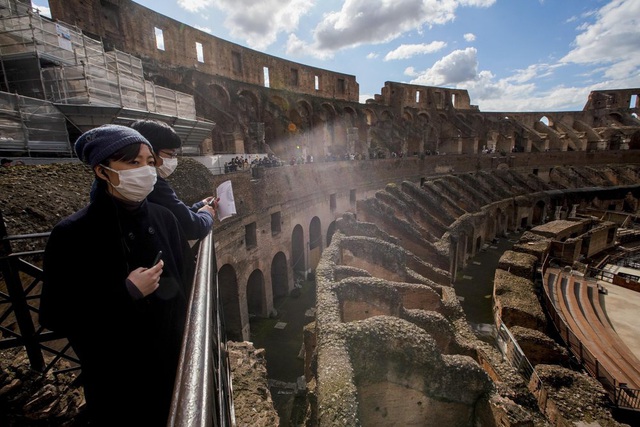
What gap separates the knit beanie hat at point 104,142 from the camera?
5.37 feet

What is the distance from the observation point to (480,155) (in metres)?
30.3

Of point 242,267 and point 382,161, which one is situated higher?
point 382,161

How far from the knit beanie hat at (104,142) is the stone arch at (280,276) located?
1268 cm

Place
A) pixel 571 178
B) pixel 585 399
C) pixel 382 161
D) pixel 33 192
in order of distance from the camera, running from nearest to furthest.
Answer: pixel 33 192
pixel 585 399
pixel 382 161
pixel 571 178

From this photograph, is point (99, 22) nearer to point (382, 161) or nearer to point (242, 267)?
point (242, 267)

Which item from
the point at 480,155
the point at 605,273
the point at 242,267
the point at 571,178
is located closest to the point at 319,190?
the point at 242,267

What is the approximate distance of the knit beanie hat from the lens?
1.64 m

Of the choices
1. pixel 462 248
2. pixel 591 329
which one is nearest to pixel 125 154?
pixel 591 329

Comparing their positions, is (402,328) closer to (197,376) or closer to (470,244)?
(197,376)

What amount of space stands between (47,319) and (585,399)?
369 inches

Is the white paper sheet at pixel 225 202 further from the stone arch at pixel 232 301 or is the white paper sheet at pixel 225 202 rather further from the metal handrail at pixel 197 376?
the stone arch at pixel 232 301

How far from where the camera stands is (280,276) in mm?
14367

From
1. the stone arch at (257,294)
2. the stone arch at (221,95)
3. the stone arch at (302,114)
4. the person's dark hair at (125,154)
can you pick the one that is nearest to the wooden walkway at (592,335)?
the stone arch at (257,294)

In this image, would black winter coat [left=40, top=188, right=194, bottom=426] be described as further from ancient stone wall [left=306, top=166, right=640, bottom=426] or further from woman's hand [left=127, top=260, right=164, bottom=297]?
ancient stone wall [left=306, top=166, right=640, bottom=426]
